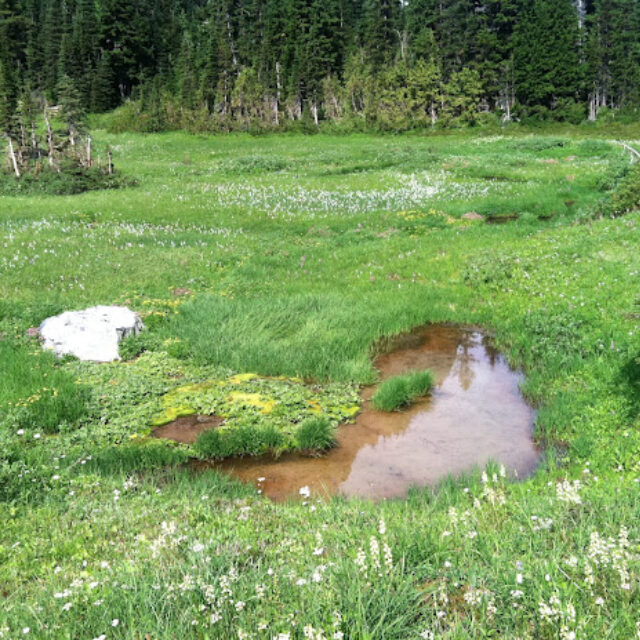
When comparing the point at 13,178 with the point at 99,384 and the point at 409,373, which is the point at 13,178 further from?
the point at 409,373

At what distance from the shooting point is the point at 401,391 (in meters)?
8.88

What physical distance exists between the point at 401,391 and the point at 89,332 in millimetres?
6087

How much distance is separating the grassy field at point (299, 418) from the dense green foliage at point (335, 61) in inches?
2079

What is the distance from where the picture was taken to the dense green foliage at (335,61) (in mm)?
70188

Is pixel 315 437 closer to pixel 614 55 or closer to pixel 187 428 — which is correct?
pixel 187 428

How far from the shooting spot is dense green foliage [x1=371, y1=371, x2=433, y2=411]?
872 cm

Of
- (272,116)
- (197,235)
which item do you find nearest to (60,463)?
(197,235)

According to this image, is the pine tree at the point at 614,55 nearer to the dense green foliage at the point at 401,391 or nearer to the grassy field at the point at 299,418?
the grassy field at the point at 299,418

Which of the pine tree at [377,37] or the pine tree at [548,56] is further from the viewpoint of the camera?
the pine tree at [377,37]

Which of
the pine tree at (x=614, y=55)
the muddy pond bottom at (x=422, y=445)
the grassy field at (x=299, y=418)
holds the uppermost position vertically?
the pine tree at (x=614, y=55)

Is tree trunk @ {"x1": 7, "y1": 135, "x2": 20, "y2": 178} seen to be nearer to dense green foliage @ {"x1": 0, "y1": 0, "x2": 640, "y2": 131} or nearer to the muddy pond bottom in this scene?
the muddy pond bottom

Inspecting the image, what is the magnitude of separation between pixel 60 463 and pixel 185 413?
85.0 inches

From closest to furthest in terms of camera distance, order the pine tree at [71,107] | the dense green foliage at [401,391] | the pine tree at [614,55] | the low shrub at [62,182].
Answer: the dense green foliage at [401,391], the low shrub at [62,182], the pine tree at [71,107], the pine tree at [614,55]

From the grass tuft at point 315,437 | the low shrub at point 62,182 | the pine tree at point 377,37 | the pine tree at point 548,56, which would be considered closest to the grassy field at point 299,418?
the grass tuft at point 315,437
